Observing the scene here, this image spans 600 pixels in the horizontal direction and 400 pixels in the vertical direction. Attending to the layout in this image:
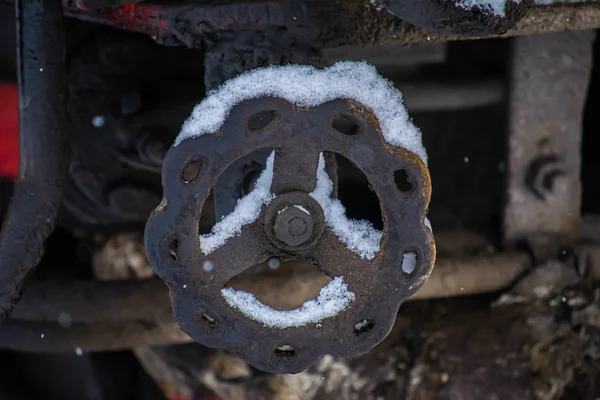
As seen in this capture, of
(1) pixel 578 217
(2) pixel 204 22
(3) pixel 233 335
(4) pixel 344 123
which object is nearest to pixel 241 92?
(2) pixel 204 22

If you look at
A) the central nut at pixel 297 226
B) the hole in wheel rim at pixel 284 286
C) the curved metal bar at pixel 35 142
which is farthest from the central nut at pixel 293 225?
the hole in wheel rim at pixel 284 286

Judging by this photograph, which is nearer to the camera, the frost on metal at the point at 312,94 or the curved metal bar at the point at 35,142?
the frost on metal at the point at 312,94

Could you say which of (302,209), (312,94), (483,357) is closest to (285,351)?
(302,209)

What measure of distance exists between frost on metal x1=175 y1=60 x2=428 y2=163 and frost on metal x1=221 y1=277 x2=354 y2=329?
0.51 ft

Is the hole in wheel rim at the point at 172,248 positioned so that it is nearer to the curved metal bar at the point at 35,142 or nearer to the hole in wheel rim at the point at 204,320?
the hole in wheel rim at the point at 204,320

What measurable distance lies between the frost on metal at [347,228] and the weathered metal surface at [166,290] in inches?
16.4

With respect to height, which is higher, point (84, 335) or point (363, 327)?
point (363, 327)

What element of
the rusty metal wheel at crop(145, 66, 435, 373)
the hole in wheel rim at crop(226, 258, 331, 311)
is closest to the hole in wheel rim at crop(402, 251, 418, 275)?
the rusty metal wheel at crop(145, 66, 435, 373)

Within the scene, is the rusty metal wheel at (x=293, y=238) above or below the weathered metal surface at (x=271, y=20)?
below

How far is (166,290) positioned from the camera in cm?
110

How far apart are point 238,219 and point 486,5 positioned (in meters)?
0.31

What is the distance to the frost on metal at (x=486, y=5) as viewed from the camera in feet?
2.09

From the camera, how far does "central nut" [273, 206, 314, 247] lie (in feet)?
2.18

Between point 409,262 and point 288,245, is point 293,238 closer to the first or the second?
point 288,245
